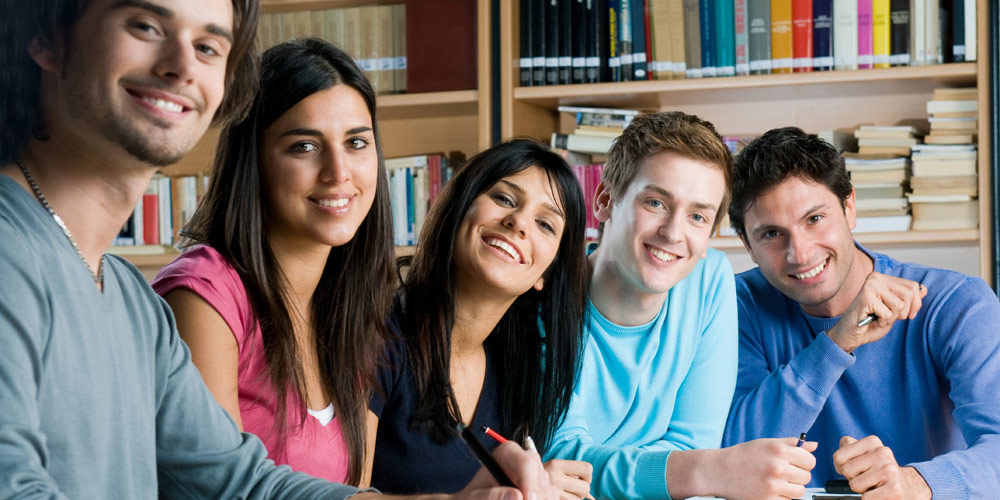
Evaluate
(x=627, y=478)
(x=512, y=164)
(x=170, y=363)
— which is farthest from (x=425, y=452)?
(x=170, y=363)

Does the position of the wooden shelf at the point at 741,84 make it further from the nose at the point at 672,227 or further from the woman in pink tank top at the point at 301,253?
the woman in pink tank top at the point at 301,253

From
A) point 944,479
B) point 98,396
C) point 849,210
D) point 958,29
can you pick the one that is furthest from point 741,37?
point 98,396

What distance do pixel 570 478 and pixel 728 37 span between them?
2033mm

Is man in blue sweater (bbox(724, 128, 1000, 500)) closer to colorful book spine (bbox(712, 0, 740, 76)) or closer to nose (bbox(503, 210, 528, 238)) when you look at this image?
nose (bbox(503, 210, 528, 238))

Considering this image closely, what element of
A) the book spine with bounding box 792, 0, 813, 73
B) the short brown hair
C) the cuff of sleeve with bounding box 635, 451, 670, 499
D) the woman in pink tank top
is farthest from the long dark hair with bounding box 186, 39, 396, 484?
the book spine with bounding box 792, 0, 813, 73

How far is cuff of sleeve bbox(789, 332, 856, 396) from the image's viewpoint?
1.81 metres

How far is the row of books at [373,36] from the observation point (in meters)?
3.25

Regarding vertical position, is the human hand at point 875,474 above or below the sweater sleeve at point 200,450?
below

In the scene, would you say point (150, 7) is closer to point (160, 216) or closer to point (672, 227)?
point (672, 227)

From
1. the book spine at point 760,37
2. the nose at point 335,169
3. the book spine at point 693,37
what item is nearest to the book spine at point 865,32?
the book spine at point 760,37

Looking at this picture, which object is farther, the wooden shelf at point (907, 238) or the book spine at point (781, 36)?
the book spine at point (781, 36)

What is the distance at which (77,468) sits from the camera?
0.82m

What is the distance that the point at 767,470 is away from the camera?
57.6 inches

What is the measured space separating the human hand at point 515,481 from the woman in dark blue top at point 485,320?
549 millimetres
